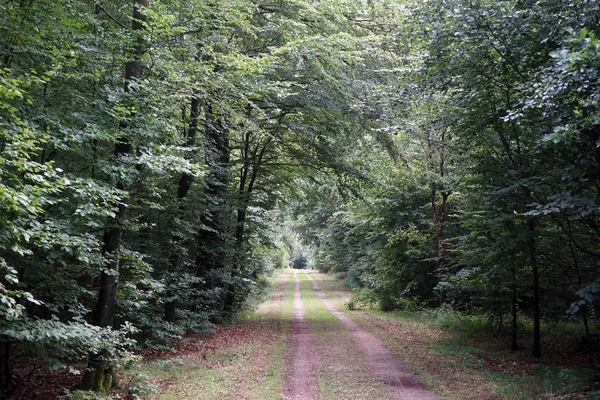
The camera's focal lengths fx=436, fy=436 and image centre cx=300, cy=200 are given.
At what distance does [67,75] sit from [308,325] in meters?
14.6

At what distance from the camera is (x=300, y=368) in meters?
10.6

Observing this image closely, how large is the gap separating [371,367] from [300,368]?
172 centimetres

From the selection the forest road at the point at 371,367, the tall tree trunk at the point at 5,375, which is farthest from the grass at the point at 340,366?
the tall tree trunk at the point at 5,375

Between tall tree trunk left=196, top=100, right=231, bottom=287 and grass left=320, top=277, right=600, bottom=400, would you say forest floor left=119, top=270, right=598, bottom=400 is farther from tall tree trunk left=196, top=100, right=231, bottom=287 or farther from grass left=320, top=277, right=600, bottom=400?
tall tree trunk left=196, top=100, right=231, bottom=287

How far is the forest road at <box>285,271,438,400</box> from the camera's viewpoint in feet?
27.5

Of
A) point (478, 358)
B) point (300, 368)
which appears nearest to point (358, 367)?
point (300, 368)

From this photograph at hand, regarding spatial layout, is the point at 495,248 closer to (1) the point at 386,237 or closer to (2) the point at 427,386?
(2) the point at 427,386

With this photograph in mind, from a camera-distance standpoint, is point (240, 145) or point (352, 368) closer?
point (352, 368)

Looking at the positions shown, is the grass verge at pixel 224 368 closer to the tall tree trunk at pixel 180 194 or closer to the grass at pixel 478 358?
the tall tree trunk at pixel 180 194

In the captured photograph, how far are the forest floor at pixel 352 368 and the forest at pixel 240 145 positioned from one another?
855mm

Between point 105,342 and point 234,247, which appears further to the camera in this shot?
point 234,247

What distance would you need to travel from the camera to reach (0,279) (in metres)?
6.41

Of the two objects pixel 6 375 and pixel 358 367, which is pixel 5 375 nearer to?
pixel 6 375

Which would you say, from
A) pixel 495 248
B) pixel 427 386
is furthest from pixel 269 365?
pixel 495 248
